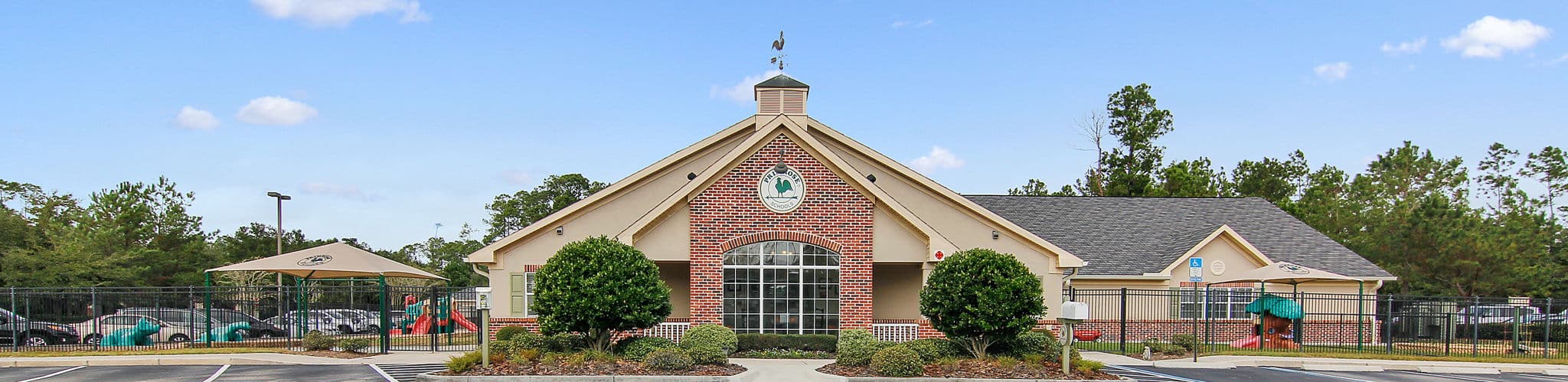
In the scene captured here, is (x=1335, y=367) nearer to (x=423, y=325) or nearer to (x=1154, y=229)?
(x=1154, y=229)

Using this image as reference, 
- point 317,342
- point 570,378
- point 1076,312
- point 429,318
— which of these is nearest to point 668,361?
point 570,378

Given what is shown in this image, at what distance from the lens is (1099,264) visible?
29.0 meters

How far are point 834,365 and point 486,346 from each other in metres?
5.46

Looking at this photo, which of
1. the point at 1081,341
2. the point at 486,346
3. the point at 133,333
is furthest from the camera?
the point at 1081,341

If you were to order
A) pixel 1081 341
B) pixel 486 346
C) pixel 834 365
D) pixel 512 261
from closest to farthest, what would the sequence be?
pixel 486 346
pixel 834 365
pixel 512 261
pixel 1081 341

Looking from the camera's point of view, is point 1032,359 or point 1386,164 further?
point 1386,164

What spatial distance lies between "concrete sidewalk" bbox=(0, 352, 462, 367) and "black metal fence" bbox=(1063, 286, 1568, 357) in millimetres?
14472

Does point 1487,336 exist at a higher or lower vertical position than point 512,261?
lower

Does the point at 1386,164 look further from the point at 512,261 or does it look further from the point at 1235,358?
the point at 512,261

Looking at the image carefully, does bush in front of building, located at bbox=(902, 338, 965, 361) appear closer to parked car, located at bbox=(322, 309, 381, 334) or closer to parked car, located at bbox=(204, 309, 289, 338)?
parked car, located at bbox=(204, 309, 289, 338)

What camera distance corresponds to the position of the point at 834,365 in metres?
18.1

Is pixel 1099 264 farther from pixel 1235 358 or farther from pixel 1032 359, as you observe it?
pixel 1032 359

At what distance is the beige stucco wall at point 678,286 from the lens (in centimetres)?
2425

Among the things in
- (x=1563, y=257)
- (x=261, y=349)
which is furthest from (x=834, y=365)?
(x=1563, y=257)
